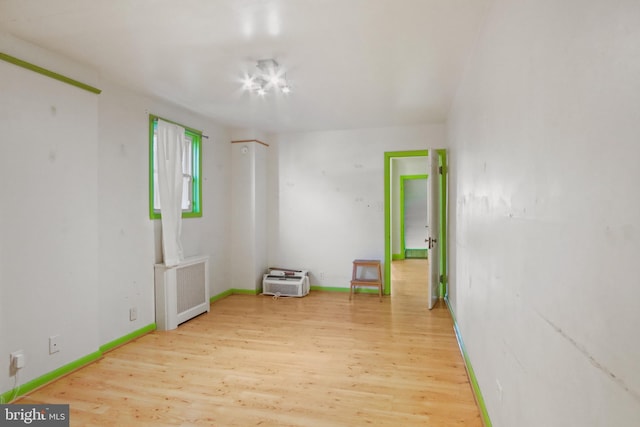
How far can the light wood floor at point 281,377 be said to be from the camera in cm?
221

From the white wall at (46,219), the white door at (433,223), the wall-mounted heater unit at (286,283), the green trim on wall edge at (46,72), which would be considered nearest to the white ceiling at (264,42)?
the green trim on wall edge at (46,72)

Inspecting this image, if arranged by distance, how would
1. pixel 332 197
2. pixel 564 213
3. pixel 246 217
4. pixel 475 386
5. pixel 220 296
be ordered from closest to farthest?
pixel 564 213 < pixel 475 386 < pixel 220 296 < pixel 246 217 < pixel 332 197

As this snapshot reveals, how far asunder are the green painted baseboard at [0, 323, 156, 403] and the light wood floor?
0.22 ft

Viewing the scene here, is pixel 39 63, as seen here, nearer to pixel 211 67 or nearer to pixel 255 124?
pixel 211 67

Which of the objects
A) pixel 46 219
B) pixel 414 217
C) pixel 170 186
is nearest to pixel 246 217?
pixel 170 186

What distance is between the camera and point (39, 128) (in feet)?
8.50

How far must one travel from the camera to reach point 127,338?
3477mm

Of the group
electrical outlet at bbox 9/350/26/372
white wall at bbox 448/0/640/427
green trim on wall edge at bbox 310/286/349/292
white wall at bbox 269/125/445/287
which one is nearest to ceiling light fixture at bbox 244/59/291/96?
white wall at bbox 448/0/640/427

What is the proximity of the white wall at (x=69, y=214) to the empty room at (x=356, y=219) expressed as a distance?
0.7 inches

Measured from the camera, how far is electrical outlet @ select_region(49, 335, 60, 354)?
8.74ft

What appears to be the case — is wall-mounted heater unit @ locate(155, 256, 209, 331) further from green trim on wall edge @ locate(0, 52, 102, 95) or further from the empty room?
green trim on wall edge @ locate(0, 52, 102, 95)

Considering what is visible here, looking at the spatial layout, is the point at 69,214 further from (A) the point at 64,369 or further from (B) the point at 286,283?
(B) the point at 286,283

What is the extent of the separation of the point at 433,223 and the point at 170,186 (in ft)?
11.1

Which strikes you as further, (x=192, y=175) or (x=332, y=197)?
(x=332, y=197)
